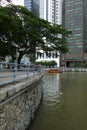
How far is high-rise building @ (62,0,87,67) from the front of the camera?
128 meters

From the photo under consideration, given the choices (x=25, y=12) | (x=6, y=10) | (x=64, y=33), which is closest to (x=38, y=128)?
(x=6, y=10)

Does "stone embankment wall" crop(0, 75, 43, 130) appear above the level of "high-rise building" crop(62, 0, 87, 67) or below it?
below

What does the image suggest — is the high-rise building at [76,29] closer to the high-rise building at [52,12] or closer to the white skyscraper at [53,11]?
the high-rise building at [52,12]

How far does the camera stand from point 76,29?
129 metres

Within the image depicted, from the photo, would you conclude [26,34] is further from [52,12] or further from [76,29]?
[52,12]

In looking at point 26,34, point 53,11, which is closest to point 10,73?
point 26,34

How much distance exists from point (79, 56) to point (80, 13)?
71.7 ft

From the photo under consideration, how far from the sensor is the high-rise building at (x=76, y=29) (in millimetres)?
127688

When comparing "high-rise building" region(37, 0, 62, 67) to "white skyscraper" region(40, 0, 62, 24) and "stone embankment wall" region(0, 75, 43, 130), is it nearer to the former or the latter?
"white skyscraper" region(40, 0, 62, 24)

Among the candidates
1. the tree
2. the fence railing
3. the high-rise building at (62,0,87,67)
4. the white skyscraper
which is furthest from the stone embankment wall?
the white skyscraper

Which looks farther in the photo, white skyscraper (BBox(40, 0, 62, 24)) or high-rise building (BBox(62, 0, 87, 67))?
white skyscraper (BBox(40, 0, 62, 24))

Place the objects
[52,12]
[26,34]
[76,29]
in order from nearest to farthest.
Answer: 1. [26,34]
2. [76,29]
3. [52,12]

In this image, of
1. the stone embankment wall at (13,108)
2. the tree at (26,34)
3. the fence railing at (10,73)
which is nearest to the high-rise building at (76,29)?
the tree at (26,34)

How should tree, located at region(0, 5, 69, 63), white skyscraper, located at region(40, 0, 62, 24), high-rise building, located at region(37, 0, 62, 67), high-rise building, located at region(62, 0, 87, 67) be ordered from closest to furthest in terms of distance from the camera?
tree, located at region(0, 5, 69, 63)
high-rise building, located at region(62, 0, 87, 67)
high-rise building, located at region(37, 0, 62, 67)
white skyscraper, located at region(40, 0, 62, 24)
